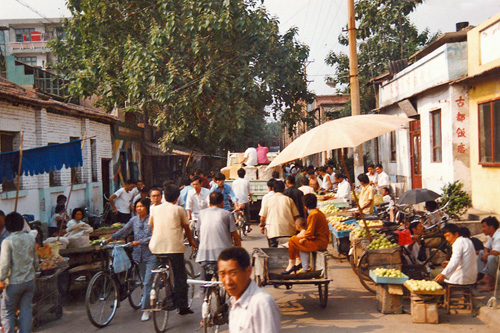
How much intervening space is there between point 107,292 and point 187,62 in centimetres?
1745

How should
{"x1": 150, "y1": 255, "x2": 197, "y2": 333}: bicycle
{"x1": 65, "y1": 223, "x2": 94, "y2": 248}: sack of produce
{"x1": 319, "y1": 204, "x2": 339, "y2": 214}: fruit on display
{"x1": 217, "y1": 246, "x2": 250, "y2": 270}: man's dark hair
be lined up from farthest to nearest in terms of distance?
{"x1": 319, "y1": 204, "x2": 339, "y2": 214}: fruit on display → {"x1": 65, "y1": 223, "x2": 94, "y2": 248}: sack of produce → {"x1": 150, "y1": 255, "x2": 197, "y2": 333}: bicycle → {"x1": 217, "y1": 246, "x2": 250, "y2": 270}: man's dark hair

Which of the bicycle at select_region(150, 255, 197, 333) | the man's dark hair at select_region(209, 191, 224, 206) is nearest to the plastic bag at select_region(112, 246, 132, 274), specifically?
the bicycle at select_region(150, 255, 197, 333)

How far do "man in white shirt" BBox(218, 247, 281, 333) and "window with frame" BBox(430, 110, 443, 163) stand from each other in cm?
1486

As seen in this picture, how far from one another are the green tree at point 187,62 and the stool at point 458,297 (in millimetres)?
15294

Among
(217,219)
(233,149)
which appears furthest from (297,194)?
(233,149)

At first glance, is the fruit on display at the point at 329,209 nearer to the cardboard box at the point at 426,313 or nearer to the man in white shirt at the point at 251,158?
the cardboard box at the point at 426,313

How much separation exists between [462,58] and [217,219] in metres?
10.9

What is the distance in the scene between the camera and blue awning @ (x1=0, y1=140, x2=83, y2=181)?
26.9ft

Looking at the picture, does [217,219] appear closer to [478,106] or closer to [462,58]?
[478,106]

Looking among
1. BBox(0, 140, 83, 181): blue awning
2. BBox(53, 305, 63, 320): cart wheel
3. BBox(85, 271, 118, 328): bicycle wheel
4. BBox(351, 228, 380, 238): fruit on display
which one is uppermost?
BBox(0, 140, 83, 181): blue awning

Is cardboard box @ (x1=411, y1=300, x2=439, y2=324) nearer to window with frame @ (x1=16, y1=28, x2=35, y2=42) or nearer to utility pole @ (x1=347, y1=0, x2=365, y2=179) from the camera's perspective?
utility pole @ (x1=347, y1=0, x2=365, y2=179)

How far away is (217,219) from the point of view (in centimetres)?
679

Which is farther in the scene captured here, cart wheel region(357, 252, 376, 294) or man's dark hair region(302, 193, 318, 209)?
cart wheel region(357, 252, 376, 294)

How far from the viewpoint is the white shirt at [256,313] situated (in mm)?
2910
